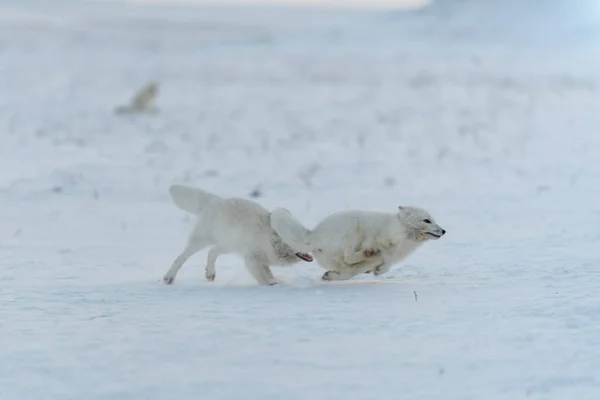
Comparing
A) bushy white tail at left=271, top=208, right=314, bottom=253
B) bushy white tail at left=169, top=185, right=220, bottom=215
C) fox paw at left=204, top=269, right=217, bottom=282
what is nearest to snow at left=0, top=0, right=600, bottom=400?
fox paw at left=204, top=269, right=217, bottom=282

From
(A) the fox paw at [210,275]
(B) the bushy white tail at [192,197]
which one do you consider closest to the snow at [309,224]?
(A) the fox paw at [210,275]

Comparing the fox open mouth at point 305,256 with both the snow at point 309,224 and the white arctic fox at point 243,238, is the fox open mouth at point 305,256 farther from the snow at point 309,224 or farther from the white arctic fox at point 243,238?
the snow at point 309,224

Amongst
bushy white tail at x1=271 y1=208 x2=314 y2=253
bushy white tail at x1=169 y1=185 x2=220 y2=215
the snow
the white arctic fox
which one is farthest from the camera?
bushy white tail at x1=169 y1=185 x2=220 y2=215

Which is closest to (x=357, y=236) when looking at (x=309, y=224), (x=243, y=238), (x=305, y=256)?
(x=305, y=256)

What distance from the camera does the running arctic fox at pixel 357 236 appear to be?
5.44 meters

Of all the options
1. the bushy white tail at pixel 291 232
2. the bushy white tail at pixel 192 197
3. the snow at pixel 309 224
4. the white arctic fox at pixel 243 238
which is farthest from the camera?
the bushy white tail at pixel 192 197

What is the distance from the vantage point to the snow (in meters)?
3.95

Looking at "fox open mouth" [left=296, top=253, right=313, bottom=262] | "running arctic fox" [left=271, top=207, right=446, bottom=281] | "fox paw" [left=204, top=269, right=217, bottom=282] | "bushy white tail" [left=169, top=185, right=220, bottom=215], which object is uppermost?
"bushy white tail" [left=169, top=185, right=220, bottom=215]

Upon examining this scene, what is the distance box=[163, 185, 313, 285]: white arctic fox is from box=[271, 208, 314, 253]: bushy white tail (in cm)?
Answer: 8

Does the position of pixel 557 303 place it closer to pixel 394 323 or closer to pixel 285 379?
pixel 394 323

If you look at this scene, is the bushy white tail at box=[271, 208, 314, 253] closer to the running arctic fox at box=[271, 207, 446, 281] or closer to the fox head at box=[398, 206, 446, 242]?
the running arctic fox at box=[271, 207, 446, 281]

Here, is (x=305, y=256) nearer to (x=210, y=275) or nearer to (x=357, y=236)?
(x=357, y=236)

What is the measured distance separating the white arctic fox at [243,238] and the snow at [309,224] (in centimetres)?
15

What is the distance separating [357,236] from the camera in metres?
5.46
